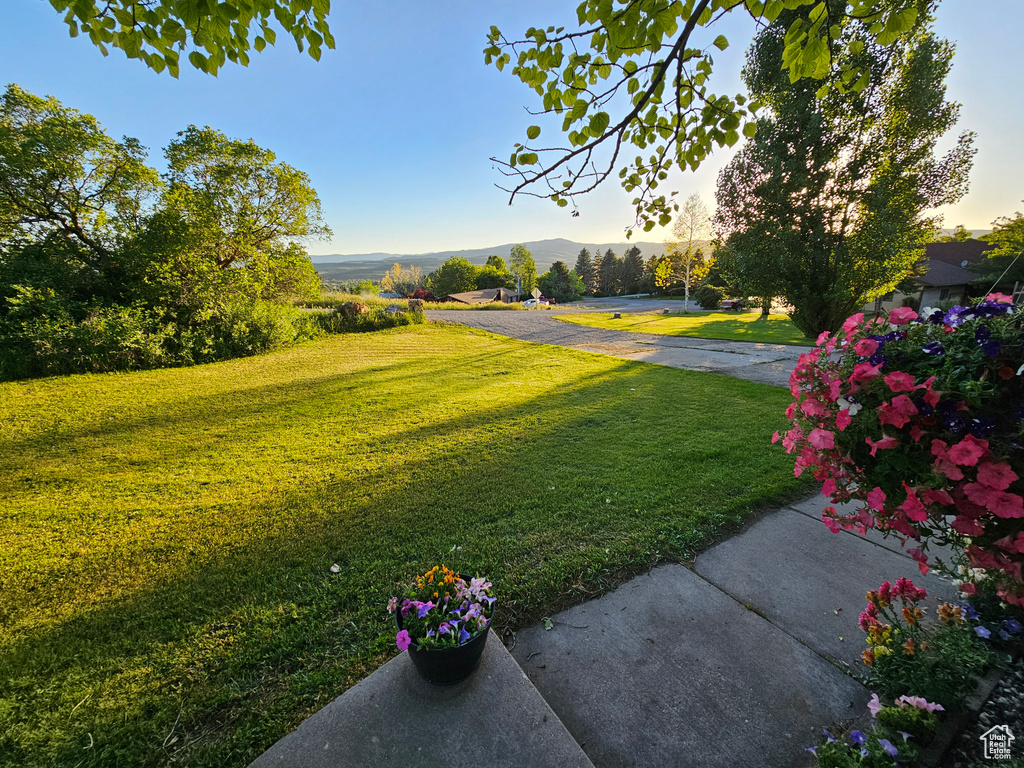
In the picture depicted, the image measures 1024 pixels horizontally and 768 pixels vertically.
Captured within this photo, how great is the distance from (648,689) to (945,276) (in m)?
31.2

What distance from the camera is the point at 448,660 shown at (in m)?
1.42

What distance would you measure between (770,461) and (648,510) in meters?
1.65

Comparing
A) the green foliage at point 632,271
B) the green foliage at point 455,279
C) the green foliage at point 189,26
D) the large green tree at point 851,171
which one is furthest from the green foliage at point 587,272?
the green foliage at point 189,26

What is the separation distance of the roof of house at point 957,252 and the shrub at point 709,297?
11801mm

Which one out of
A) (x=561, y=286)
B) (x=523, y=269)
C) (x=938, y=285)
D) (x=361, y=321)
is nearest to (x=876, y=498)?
(x=361, y=321)

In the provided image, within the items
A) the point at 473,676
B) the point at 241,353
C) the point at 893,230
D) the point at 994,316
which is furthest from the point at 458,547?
→ the point at 893,230

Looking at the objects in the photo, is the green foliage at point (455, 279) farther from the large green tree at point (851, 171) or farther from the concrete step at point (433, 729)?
the concrete step at point (433, 729)

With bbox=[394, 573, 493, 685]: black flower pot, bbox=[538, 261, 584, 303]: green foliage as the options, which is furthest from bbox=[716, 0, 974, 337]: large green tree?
bbox=[538, 261, 584, 303]: green foliage

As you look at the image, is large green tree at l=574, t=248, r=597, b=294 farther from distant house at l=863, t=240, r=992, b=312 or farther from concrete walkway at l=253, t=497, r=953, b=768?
concrete walkway at l=253, t=497, r=953, b=768

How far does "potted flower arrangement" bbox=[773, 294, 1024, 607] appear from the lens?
1.06 metres

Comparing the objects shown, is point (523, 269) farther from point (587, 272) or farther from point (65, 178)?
point (65, 178)

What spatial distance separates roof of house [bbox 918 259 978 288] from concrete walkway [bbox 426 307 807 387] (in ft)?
63.3

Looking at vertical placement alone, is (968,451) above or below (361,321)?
above

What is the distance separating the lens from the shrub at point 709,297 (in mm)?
26059
